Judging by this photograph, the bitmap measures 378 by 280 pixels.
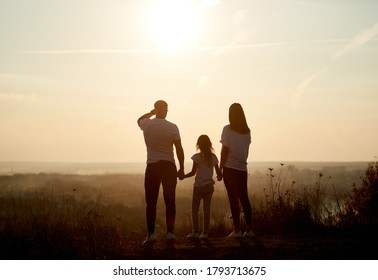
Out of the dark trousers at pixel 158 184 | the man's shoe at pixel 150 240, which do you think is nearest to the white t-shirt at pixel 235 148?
the dark trousers at pixel 158 184

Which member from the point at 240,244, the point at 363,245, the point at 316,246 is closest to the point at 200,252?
the point at 240,244

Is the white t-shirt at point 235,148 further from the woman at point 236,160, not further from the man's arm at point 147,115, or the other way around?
the man's arm at point 147,115

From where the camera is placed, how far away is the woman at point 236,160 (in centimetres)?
975

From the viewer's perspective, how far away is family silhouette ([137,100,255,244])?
30.7ft

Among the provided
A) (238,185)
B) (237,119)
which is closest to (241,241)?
(238,185)

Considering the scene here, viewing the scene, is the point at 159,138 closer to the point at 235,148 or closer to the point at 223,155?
the point at 223,155

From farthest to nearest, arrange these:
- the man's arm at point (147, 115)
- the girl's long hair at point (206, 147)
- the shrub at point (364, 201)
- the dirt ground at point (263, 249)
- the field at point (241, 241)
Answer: the shrub at point (364, 201) → the girl's long hair at point (206, 147) → the man's arm at point (147, 115) → the field at point (241, 241) → the dirt ground at point (263, 249)

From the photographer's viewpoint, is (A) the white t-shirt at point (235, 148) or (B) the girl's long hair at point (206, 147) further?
(B) the girl's long hair at point (206, 147)

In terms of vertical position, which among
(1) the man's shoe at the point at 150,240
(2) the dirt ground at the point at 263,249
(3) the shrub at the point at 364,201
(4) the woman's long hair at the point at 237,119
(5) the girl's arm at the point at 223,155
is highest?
(4) the woman's long hair at the point at 237,119

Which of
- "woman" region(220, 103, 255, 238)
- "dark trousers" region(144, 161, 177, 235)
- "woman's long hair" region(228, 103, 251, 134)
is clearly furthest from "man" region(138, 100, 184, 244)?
"woman's long hair" region(228, 103, 251, 134)

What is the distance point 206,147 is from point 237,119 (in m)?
0.83

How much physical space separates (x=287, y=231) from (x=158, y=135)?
3.48 metres

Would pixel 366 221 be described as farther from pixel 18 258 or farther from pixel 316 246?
pixel 18 258

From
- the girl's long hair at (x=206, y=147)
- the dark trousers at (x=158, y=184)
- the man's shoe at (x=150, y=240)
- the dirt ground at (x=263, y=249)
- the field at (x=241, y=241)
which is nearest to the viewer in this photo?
the dirt ground at (x=263, y=249)
